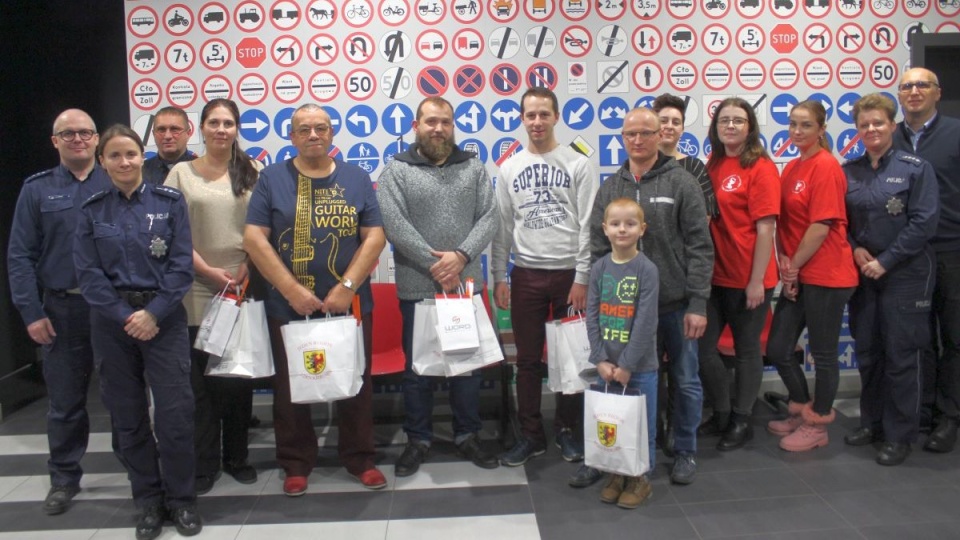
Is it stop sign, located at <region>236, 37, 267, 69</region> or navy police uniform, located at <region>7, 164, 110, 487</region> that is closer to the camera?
navy police uniform, located at <region>7, 164, 110, 487</region>

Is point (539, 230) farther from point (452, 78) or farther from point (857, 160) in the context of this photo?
point (857, 160)

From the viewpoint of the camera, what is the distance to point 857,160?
3430mm

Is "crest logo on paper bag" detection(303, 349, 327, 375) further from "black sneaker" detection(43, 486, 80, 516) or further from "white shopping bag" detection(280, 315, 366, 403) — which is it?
"black sneaker" detection(43, 486, 80, 516)

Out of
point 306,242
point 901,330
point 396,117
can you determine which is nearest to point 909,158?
point 901,330

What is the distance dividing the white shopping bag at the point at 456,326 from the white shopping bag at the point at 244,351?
0.76m

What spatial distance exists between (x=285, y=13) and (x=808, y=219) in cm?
301

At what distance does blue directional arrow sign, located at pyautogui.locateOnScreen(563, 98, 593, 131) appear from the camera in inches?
163

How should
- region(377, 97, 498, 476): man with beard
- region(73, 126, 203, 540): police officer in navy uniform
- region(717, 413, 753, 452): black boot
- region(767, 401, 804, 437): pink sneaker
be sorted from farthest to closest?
region(767, 401, 804, 437): pink sneaker → region(717, 413, 753, 452): black boot → region(377, 97, 498, 476): man with beard → region(73, 126, 203, 540): police officer in navy uniform

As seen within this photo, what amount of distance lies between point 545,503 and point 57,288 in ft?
7.43

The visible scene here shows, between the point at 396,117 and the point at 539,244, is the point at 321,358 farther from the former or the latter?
the point at 396,117

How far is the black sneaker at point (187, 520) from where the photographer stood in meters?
2.78

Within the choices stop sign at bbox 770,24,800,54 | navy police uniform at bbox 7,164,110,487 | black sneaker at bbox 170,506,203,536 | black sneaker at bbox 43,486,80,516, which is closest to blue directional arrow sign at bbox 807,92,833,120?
stop sign at bbox 770,24,800,54

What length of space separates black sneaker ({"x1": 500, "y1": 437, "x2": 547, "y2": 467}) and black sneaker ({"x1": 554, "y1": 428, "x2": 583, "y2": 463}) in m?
0.09

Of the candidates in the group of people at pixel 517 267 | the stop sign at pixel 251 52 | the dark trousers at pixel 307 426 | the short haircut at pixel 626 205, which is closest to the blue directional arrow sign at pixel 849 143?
the group of people at pixel 517 267
